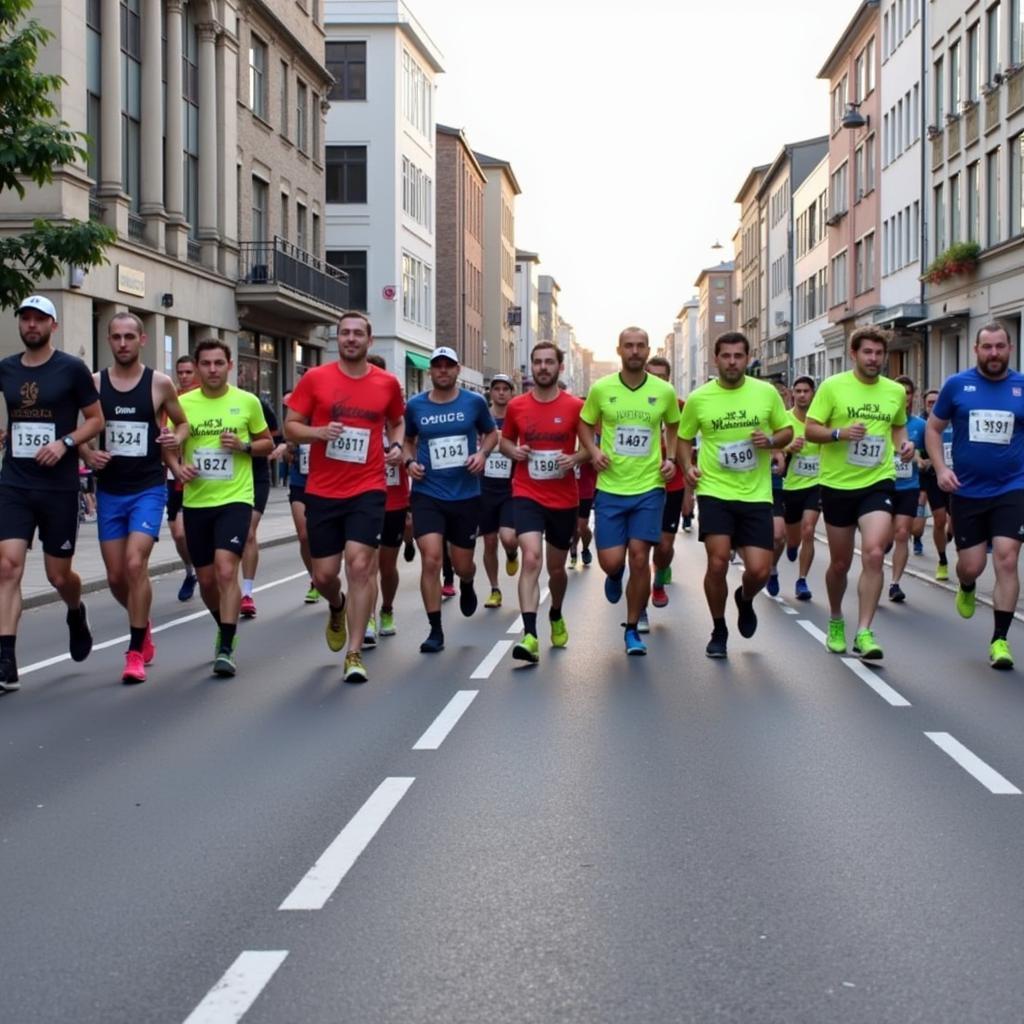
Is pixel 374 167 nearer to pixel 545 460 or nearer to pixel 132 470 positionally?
pixel 545 460

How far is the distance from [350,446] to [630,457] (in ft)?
6.35

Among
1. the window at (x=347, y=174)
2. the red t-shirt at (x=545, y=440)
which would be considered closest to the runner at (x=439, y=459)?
the red t-shirt at (x=545, y=440)

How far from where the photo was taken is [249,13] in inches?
1508

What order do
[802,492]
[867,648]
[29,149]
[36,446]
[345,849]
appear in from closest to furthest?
[345,849], [36,446], [867,648], [29,149], [802,492]

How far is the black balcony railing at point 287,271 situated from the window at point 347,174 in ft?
38.5

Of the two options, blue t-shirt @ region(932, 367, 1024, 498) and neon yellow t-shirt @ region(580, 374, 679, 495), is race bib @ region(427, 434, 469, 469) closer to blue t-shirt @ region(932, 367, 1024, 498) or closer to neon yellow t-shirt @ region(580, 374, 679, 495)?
neon yellow t-shirt @ region(580, 374, 679, 495)

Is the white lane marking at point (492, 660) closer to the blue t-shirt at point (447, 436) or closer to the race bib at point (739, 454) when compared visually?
the blue t-shirt at point (447, 436)

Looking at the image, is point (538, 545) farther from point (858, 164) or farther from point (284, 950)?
point (858, 164)

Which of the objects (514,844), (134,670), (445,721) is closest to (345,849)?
(514,844)

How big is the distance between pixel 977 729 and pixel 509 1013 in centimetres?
446

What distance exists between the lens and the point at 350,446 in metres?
9.15

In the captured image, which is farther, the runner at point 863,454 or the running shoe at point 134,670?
the runner at point 863,454

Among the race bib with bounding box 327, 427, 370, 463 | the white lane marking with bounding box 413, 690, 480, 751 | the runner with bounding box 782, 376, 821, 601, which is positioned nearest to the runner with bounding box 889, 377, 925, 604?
the runner with bounding box 782, 376, 821, 601

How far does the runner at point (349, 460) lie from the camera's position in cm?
904
